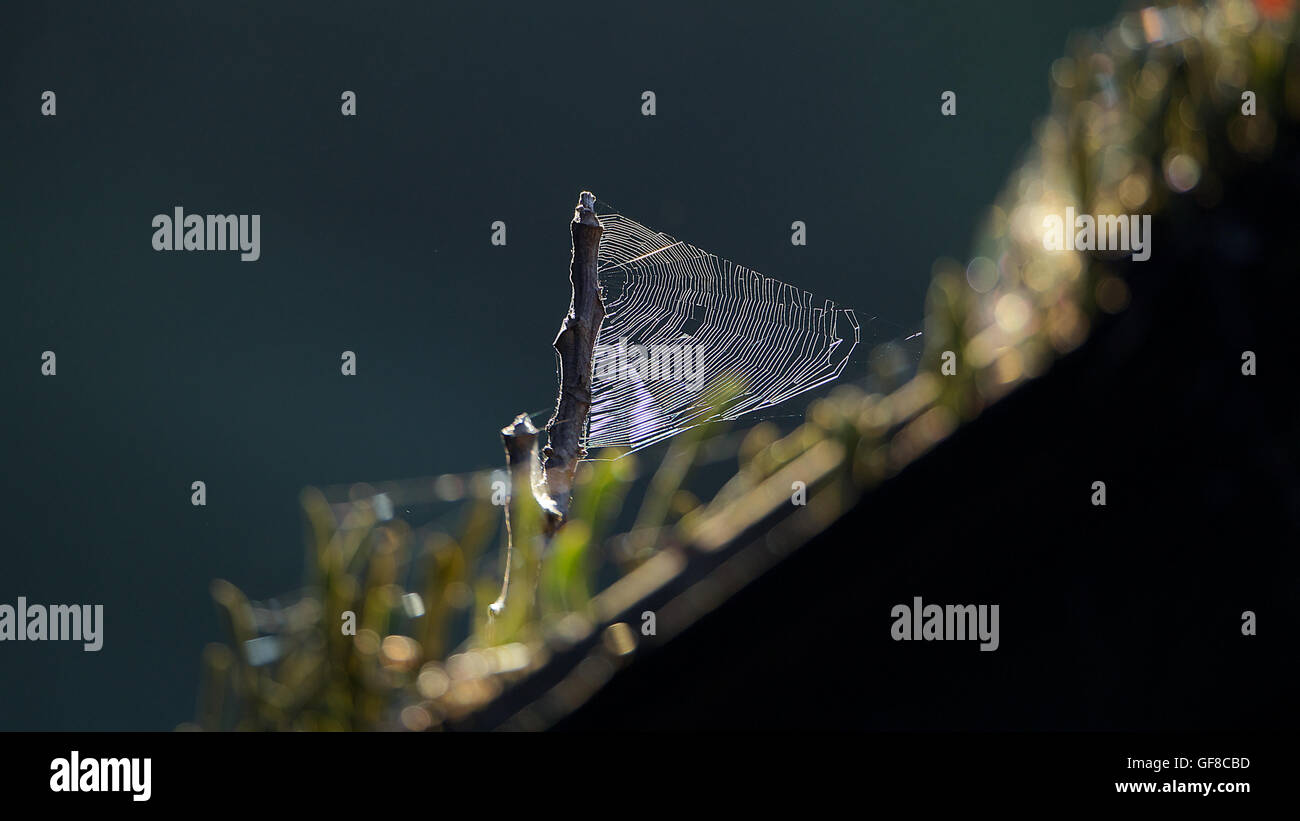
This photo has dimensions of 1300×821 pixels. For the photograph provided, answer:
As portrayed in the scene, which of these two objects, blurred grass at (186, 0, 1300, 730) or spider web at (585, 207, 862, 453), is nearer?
blurred grass at (186, 0, 1300, 730)

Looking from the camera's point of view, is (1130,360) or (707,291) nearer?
(1130,360)

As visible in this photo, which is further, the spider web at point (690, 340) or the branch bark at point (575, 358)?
the spider web at point (690, 340)

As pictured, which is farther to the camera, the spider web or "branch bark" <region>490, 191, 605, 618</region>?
the spider web

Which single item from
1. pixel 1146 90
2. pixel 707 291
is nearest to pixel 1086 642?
pixel 1146 90

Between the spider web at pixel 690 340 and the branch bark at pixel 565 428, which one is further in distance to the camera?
the spider web at pixel 690 340

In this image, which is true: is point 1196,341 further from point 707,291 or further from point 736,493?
point 707,291
